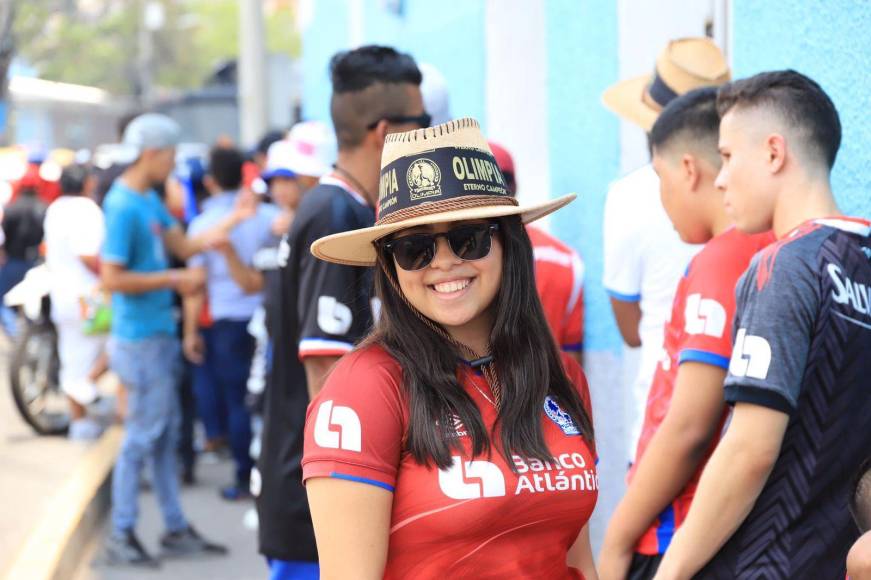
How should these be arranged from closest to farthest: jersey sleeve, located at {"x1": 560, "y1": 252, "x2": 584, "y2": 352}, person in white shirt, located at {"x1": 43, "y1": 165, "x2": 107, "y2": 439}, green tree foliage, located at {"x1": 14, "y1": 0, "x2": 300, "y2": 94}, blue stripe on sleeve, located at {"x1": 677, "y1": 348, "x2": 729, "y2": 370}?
blue stripe on sleeve, located at {"x1": 677, "y1": 348, "x2": 729, "y2": 370}
jersey sleeve, located at {"x1": 560, "y1": 252, "x2": 584, "y2": 352}
person in white shirt, located at {"x1": 43, "y1": 165, "x2": 107, "y2": 439}
green tree foliage, located at {"x1": 14, "y1": 0, "x2": 300, "y2": 94}

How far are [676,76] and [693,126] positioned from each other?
0.78 m

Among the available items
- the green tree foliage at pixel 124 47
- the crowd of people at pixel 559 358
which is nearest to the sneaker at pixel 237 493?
the crowd of people at pixel 559 358

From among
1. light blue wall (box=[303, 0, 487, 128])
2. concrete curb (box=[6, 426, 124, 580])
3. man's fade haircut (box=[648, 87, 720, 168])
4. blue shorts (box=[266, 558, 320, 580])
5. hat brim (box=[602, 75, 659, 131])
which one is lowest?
concrete curb (box=[6, 426, 124, 580])

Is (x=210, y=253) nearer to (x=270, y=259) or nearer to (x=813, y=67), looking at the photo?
(x=270, y=259)

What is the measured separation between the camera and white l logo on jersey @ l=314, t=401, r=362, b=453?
7.64 ft

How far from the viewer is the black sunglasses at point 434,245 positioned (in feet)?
8.43

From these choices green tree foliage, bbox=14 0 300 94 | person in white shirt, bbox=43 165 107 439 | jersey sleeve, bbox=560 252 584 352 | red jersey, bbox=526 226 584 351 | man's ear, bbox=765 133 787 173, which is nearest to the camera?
man's ear, bbox=765 133 787 173

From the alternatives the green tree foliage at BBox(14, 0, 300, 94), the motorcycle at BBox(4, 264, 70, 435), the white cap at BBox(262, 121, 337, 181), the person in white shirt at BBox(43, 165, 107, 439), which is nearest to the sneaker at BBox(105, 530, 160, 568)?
the white cap at BBox(262, 121, 337, 181)

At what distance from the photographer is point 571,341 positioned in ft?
16.5

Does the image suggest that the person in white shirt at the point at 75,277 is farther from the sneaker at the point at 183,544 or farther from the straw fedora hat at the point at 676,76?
the straw fedora hat at the point at 676,76

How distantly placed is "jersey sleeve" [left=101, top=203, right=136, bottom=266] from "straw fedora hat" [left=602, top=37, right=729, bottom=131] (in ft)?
11.3

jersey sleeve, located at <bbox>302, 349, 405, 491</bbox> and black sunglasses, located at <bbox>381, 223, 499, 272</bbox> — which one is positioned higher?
black sunglasses, located at <bbox>381, 223, 499, 272</bbox>

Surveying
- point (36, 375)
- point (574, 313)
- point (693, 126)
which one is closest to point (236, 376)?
point (36, 375)

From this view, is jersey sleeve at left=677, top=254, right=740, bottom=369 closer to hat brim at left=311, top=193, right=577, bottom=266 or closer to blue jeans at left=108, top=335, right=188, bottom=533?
hat brim at left=311, top=193, right=577, bottom=266
